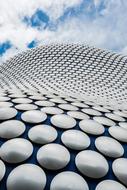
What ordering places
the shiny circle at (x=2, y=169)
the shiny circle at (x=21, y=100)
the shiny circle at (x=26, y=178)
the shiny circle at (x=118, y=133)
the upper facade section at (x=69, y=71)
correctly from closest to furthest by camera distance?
1. the shiny circle at (x=26, y=178)
2. the shiny circle at (x=2, y=169)
3. the shiny circle at (x=118, y=133)
4. the shiny circle at (x=21, y=100)
5. the upper facade section at (x=69, y=71)

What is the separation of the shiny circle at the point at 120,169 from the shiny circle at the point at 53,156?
0.92m

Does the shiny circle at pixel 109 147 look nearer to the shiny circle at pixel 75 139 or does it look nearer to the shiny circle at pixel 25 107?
the shiny circle at pixel 75 139

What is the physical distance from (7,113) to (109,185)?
3.15 metres

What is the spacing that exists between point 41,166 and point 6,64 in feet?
110

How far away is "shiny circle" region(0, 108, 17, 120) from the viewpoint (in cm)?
617

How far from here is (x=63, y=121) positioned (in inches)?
252

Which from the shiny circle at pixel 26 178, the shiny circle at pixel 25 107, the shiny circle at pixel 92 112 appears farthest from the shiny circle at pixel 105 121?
the shiny circle at pixel 26 178

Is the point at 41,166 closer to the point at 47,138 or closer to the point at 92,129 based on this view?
the point at 47,138

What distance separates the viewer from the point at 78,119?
6816 millimetres

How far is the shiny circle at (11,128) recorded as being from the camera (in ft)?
17.7

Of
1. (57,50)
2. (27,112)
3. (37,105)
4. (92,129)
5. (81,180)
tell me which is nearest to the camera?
(81,180)

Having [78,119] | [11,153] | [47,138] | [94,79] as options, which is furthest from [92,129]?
[94,79]

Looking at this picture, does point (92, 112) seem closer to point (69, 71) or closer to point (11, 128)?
point (11, 128)

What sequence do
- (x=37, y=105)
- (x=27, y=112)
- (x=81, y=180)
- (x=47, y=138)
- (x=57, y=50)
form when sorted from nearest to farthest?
(x=81, y=180)
(x=47, y=138)
(x=27, y=112)
(x=37, y=105)
(x=57, y=50)
